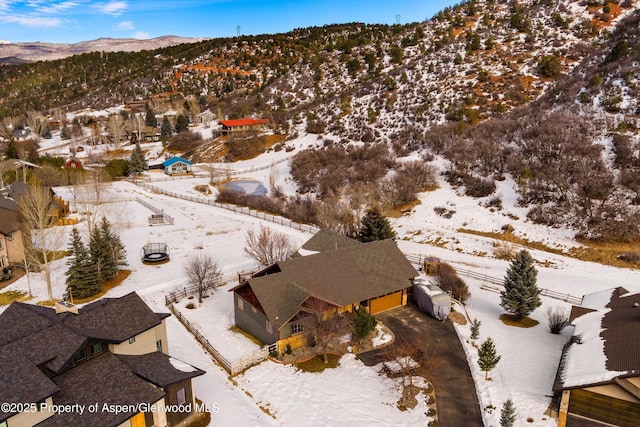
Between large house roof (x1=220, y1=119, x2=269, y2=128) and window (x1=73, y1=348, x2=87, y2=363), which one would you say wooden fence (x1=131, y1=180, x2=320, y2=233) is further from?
window (x1=73, y1=348, x2=87, y2=363)

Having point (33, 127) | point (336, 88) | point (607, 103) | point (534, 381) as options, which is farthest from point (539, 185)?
point (33, 127)

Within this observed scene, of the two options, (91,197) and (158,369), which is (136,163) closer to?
(91,197)

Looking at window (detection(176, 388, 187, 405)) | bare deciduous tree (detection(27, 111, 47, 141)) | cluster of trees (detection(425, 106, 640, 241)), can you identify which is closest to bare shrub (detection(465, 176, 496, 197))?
cluster of trees (detection(425, 106, 640, 241))

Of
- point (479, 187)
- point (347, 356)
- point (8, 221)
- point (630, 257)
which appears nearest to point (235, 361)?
point (347, 356)

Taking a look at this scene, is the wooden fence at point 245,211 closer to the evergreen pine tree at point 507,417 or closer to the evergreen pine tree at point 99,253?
the evergreen pine tree at point 99,253

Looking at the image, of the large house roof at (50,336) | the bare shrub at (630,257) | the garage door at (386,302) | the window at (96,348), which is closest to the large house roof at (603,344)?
the garage door at (386,302)

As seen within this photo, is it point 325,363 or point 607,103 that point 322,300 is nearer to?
point 325,363
